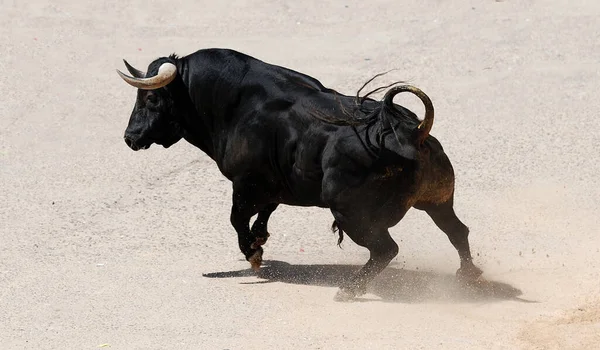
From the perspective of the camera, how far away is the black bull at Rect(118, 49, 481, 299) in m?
8.72

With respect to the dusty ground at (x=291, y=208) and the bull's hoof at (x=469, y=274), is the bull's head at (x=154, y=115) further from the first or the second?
the bull's hoof at (x=469, y=274)

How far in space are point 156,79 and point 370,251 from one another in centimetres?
207

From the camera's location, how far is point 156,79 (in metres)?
9.55

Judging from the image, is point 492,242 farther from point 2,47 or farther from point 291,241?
point 2,47

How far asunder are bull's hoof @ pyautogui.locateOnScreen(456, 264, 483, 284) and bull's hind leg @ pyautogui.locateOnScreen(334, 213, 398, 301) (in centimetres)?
62

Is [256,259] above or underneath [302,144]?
underneath

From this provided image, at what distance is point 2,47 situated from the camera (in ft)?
49.1

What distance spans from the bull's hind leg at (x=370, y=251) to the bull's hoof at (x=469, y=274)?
619mm

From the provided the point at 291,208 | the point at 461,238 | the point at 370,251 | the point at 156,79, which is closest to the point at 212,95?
the point at 156,79

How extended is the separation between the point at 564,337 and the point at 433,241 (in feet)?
8.84

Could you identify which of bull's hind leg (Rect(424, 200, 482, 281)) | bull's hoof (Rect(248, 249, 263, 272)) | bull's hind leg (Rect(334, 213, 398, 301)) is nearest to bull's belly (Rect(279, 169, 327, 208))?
bull's hind leg (Rect(334, 213, 398, 301))

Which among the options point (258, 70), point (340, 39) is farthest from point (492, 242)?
point (340, 39)

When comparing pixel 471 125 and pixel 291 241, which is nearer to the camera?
pixel 291 241

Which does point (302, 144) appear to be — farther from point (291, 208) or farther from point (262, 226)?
point (291, 208)
